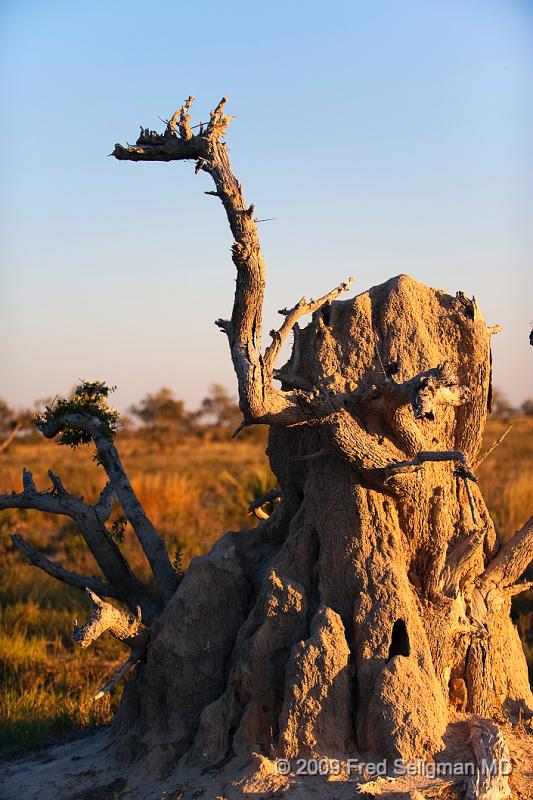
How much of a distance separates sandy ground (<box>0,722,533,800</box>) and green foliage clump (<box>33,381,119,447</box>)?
1.99 meters

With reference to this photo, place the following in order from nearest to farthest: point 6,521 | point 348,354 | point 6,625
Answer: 1. point 348,354
2. point 6,625
3. point 6,521

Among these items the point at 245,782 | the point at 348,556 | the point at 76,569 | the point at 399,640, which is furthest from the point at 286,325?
the point at 76,569

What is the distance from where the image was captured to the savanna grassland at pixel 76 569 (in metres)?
6.80

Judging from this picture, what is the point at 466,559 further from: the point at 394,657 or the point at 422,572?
the point at 394,657

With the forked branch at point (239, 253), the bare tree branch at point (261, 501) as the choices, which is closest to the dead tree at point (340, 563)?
the forked branch at point (239, 253)

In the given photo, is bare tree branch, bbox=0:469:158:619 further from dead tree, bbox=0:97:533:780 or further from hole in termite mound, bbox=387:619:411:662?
hole in termite mound, bbox=387:619:411:662

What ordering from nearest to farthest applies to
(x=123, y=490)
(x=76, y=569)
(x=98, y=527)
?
(x=98, y=527)
(x=123, y=490)
(x=76, y=569)

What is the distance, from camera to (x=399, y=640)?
4.65 m

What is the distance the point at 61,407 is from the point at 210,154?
2.26 meters

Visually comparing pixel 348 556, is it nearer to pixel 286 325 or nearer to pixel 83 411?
pixel 286 325

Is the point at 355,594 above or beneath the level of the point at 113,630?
above

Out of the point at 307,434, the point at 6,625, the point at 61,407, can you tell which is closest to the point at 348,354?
the point at 307,434

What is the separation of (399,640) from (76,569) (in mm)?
8045

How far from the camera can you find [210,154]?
4258 millimetres
